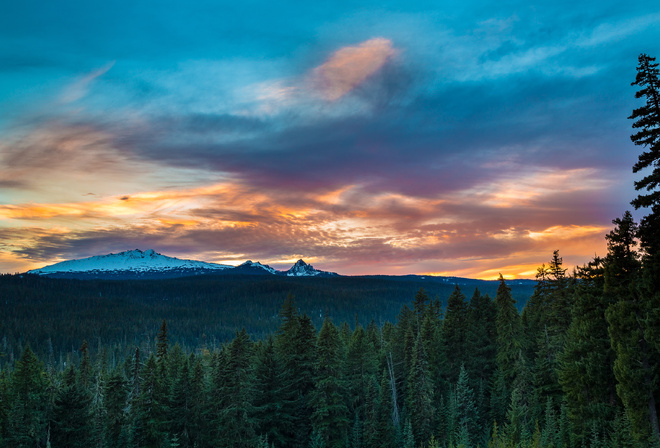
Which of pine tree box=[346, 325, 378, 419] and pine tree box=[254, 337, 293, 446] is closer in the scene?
pine tree box=[254, 337, 293, 446]

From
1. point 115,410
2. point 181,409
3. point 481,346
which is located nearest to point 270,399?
point 181,409

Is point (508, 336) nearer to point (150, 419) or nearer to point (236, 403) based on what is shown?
point (236, 403)

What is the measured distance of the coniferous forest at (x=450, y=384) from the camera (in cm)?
2355

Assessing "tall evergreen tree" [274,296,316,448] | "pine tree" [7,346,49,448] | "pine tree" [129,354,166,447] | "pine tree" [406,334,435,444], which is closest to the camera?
"pine tree" [129,354,166,447]

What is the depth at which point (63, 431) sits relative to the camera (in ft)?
135

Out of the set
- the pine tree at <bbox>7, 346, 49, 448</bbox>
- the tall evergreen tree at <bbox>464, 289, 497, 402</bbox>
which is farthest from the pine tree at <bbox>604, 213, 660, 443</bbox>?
the pine tree at <bbox>7, 346, 49, 448</bbox>

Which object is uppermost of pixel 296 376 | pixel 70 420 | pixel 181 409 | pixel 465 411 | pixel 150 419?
pixel 296 376

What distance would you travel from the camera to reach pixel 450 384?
48219mm

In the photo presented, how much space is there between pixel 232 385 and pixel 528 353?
31734 millimetres

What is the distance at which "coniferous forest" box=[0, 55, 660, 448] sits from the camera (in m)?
23.5

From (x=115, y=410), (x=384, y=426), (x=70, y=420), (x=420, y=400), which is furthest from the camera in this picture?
(x=115, y=410)

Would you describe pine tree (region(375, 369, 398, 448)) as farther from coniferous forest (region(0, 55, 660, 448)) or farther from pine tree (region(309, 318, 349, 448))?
pine tree (region(309, 318, 349, 448))

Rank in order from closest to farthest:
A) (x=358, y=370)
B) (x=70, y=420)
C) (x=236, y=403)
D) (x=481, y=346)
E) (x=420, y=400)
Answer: (x=236, y=403) → (x=70, y=420) → (x=420, y=400) → (x=481, y=346) → (x=358, y=370)

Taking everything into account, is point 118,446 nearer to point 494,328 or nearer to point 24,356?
point 24,356
